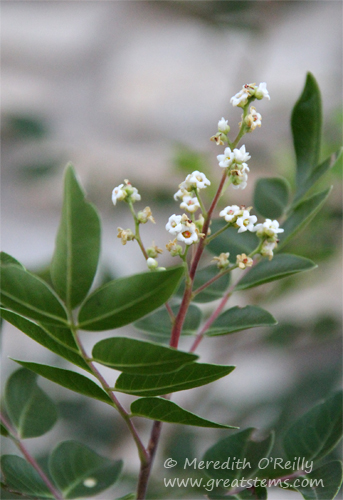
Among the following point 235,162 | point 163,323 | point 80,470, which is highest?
point 235,162

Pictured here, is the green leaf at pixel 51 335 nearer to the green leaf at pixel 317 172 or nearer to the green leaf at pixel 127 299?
the green leaf at pixel 127 299

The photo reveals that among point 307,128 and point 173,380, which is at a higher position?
point 307,128

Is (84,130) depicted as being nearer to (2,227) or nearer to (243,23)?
(2,227)

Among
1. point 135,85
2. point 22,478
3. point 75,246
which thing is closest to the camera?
point 75,246

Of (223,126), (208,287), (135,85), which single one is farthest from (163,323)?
(135,85)

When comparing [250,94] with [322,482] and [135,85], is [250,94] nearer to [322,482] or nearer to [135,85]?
[322,482]

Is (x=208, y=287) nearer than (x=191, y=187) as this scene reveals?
No

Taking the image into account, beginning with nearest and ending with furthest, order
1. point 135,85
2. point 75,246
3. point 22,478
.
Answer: point 75,246 → point 22,478 → point 135,85
